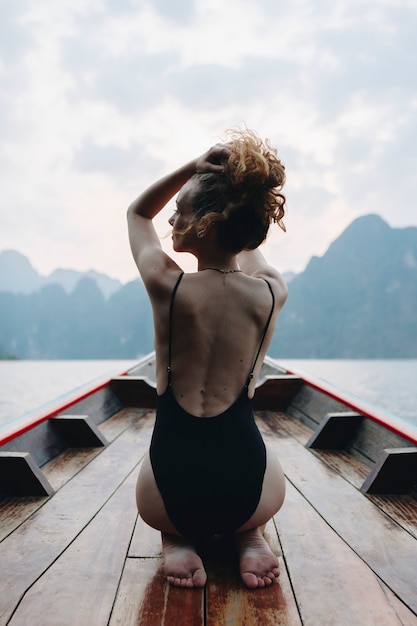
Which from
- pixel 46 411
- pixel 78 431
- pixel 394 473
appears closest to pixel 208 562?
pixel 394 473

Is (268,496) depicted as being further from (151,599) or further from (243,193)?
(243,193)

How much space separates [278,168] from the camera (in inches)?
49.9

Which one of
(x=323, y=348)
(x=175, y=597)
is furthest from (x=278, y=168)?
(x=323, y=348)

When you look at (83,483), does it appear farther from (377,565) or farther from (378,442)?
(378,442)

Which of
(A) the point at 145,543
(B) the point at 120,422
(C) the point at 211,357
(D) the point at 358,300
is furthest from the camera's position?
(D) the point at 358,300

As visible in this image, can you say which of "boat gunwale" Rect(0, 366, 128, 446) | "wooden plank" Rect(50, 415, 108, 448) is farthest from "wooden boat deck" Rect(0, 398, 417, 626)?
"wooden plank" Rect(50, 415, 108, 448)

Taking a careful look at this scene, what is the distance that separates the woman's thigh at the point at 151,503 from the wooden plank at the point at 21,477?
78 centimetres

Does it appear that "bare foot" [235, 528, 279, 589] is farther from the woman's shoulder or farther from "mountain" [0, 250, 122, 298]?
"mountain" [0, 250, 122, 298]

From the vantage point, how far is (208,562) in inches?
56.8

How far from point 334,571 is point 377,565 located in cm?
15

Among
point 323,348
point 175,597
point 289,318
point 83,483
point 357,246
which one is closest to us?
point 175,597

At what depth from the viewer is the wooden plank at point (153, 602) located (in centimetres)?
113

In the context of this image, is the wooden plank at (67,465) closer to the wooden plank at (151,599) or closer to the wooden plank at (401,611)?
the wooden plank at (151,599)

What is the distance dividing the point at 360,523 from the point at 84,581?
102 cm
